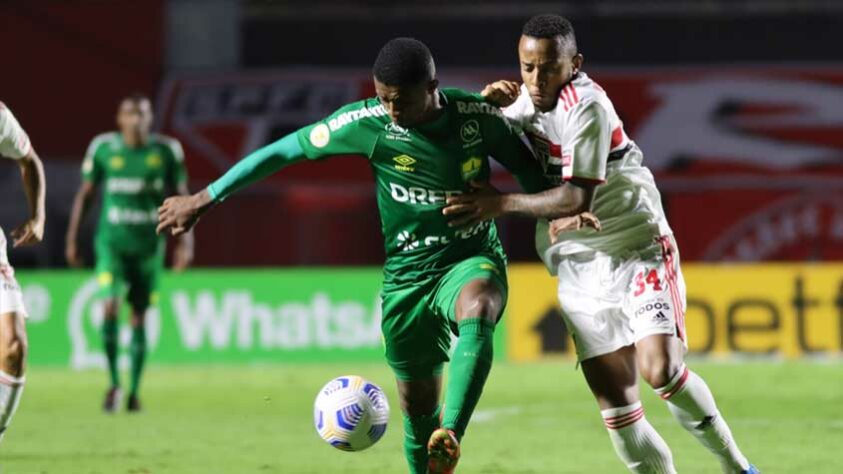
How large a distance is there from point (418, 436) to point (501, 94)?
1.51m

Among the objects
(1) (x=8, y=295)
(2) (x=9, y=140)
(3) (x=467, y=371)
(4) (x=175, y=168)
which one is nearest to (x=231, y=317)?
(4) (x=175, y=168)

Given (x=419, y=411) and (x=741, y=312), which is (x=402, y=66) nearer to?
(x=419, y=411)

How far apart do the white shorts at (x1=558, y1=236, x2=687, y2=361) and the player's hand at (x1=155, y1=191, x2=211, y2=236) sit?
1.58m

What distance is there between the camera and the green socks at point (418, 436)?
6652 mm

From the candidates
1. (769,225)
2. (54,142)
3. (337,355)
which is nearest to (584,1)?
(769,225)

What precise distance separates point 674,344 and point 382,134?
1.51 m

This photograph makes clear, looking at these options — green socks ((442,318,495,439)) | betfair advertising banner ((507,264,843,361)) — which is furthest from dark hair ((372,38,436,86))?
betfair advertising banner ((507,264,843,361))

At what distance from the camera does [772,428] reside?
10.3 meters

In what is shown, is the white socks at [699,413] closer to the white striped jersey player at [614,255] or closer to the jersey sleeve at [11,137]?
the white striped jersey player at [614,255]

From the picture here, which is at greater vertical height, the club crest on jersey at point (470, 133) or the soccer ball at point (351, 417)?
the club crest on jersey at point (470, 133)

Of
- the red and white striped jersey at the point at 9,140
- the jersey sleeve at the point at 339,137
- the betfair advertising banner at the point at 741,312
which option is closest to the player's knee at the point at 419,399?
the jersey sleeve at the point at 339,137

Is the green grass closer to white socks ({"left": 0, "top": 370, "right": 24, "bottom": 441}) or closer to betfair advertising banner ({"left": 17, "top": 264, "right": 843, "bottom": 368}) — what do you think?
betfair advertising banner ({"left": 17, "top": 264, "right": 843, "bottom": 368})

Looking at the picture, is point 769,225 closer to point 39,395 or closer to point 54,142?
point 54,142

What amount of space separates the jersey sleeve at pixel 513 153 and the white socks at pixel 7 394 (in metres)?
2.28
